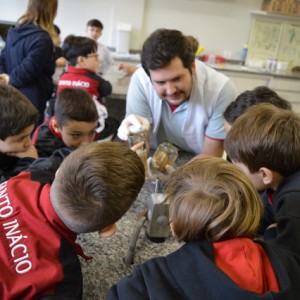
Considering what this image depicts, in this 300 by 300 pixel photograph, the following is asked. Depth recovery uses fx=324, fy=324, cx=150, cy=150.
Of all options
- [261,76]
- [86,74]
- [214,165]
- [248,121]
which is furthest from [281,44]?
[214,165]

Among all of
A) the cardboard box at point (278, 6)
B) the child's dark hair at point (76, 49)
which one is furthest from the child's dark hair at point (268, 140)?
the cardboard box at point (278, 6)

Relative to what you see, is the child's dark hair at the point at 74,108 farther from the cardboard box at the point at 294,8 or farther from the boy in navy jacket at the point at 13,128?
the cardboard box at the point at 294,8

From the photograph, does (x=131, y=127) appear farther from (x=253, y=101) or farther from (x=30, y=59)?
(x=30, y=59)

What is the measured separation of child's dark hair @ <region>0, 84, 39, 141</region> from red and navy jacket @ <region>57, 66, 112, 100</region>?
0.81 meters

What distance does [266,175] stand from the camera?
0.87 metres

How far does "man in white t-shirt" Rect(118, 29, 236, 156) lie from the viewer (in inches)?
43.2

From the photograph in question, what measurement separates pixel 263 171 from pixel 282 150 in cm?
8

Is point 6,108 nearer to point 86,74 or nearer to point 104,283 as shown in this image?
point 104,283

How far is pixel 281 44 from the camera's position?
448cm

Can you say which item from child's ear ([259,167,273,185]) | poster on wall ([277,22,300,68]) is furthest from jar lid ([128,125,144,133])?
poster on wall ([277,22,300,68])

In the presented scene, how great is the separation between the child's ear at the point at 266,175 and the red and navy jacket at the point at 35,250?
1.70 feet

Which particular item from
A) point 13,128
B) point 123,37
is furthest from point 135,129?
point 123,37

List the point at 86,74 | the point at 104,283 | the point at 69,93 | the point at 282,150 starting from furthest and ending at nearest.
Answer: the point at 86,74 → the point at 69,93 → the point at 282,150 → the point at 104,283

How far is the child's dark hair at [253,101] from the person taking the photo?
105 cm
